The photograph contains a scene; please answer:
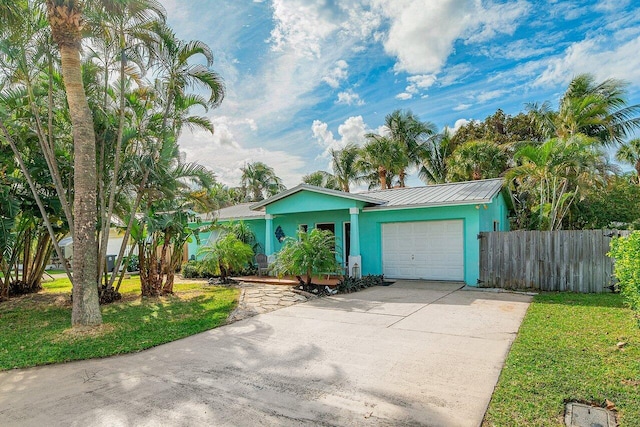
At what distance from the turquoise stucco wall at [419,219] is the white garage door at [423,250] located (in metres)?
0.23

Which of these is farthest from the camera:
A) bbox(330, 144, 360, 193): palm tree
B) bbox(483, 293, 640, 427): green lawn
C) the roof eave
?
bbox(330, 144, 360, 193): palm tree

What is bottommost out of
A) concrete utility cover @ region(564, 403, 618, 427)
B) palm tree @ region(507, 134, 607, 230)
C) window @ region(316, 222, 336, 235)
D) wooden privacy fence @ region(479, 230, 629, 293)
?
concrete utility cover @ region(564, 403, 618, 427)

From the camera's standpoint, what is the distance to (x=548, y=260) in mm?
10609

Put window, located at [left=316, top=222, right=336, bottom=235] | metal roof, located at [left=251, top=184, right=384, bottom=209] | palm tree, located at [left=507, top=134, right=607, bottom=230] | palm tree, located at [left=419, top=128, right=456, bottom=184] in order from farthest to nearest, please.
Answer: palm tree, located at [left=419, top=128, right=456, bottom=184] < window, located at [left=316, top=222, right=336, bottom=235] < metal roof, located at [left=251, top=184, right=384, bottom=209] < palm tree, located at [left=507, top=134, right=607, bottom=230]

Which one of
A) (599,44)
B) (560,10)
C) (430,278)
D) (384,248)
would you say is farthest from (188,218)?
(599,44)

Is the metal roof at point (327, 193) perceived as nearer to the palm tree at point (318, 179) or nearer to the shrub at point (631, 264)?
the shrub at point (631, 264)

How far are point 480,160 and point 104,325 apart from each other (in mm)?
20451

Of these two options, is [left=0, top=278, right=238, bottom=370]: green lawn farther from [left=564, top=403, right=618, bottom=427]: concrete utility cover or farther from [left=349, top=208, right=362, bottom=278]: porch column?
[left=564, top=403, right=618, bottom=427]: concrete utility cover

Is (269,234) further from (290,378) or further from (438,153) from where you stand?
(438,153)

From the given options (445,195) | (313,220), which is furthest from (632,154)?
(313,220)

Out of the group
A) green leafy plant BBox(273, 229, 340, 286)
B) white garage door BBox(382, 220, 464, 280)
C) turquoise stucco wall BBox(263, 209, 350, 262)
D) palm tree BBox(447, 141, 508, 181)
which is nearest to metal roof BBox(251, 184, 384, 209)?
white garage door BBox(382, 220, 464, 280)

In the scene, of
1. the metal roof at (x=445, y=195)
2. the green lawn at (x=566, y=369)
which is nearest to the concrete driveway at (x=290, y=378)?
the green lawn at (x=566, y=369)

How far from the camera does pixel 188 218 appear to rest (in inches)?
447

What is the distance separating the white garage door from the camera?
39.9 ft
